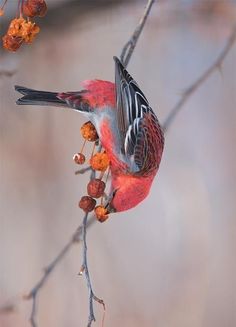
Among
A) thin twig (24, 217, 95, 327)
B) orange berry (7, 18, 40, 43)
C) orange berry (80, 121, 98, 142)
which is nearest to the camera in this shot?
orange berry (7, 18, 40, 43)

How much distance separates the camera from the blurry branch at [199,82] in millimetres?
859

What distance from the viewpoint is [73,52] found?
0.90 m

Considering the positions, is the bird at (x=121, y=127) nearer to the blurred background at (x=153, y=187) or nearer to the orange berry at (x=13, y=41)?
the orange berry at (x=13, y=41)

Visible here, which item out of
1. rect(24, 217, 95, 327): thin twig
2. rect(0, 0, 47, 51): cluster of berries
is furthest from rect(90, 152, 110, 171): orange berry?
rect(24, 217, 95, 327): thin twig

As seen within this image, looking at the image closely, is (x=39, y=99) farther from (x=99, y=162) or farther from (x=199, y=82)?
(x=199, y=82)

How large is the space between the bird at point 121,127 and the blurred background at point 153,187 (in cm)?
29

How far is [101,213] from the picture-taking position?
0.51m

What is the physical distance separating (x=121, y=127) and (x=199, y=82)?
1.20 feet

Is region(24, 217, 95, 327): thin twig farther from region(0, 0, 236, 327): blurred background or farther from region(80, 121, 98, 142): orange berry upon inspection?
region(80, 121, 98, 142): orange berry

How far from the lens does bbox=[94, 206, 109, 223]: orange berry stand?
20.1 inches

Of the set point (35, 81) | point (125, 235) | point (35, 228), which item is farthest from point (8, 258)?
point (35, 81)

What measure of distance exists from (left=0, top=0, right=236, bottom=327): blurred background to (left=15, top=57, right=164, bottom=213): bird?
0.29 metres

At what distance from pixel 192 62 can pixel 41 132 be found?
30 cm

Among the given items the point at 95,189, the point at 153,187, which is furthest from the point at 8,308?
the point at 95,189
